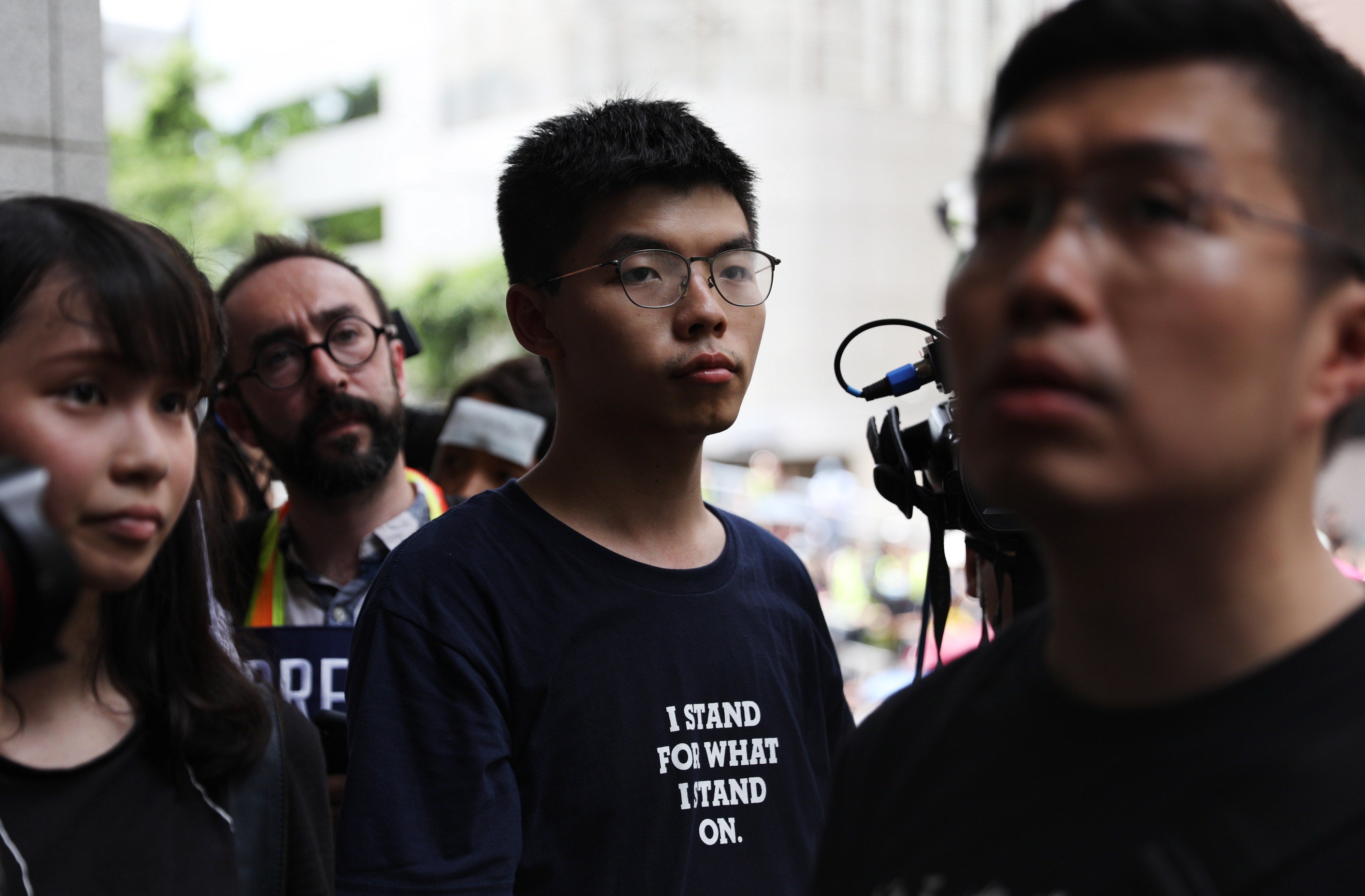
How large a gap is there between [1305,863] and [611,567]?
115 centimetres

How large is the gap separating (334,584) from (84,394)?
1496 mm

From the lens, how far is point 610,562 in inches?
73.8

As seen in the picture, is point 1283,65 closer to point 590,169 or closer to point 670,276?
point 670,276

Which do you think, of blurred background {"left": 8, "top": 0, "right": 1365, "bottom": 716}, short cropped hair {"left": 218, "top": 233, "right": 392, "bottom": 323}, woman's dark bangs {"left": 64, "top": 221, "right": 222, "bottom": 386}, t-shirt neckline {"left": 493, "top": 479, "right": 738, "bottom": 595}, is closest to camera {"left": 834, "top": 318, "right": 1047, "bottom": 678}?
t-shirt neckline {"left": 493, "top": 479, "right": 738, "bottom": 595}

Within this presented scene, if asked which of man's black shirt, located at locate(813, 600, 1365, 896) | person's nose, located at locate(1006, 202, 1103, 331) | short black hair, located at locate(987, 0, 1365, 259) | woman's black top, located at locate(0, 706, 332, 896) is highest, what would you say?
short black hair, located at locate(987, 0, 1365, 259)

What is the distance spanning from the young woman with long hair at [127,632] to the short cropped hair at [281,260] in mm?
1368

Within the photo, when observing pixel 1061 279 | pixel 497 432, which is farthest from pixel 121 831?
pixel 497 432

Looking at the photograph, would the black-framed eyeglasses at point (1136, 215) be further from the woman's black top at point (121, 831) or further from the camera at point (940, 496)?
the woman's black top at point (121, 831)

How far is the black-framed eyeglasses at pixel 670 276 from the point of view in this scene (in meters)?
1.95

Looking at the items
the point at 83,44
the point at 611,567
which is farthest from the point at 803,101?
the point at 611,567

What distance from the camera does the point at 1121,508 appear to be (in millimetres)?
944

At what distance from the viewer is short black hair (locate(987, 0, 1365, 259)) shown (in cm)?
98

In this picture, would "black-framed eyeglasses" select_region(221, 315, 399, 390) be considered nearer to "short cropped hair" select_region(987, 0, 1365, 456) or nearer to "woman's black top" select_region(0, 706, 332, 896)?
"woman's black top" select_region(0, 706, 332, 896)

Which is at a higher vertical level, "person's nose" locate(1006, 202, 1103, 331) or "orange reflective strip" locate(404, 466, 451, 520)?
"person's nose" locate(1006, 202, 1103, 331)
